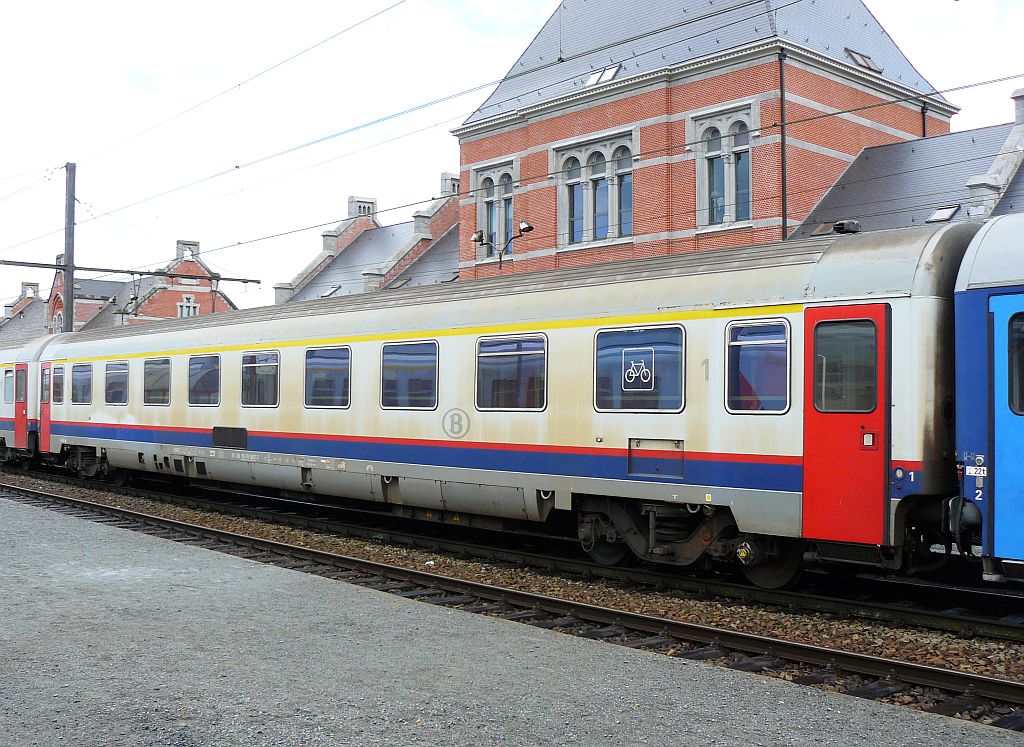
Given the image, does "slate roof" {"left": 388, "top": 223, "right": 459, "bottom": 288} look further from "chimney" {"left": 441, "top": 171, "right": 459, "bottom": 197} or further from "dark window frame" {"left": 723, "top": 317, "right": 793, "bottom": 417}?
"dark window frame" {"left": 723, "top": 317, "right": 793, "bottom": 417}

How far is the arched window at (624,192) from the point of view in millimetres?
32344

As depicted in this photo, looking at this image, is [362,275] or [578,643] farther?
[362,275]

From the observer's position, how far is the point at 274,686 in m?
6.98

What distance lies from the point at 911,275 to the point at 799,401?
4.88 feet

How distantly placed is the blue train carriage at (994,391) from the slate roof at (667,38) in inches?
836

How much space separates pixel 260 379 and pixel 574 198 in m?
20.1

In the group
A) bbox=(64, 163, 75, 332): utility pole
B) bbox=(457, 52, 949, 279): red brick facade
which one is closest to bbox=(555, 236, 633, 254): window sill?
bbox=(457, 52, 949, 279): red brick facade

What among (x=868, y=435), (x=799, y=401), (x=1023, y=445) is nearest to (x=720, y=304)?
(x=799, y=401)

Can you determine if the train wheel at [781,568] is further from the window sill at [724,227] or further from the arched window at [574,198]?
the arched window at [574,198]


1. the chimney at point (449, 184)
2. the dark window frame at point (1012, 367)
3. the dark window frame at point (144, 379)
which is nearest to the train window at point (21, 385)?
the dark window frame at point (144, 379)

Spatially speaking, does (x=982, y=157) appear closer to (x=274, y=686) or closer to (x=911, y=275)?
(x=911, y=275)

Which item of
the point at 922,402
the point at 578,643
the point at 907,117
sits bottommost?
the point at 578,643

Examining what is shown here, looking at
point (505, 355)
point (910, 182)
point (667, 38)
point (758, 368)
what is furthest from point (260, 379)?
point (667, 38)

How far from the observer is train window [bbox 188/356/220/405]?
57.1 ft
